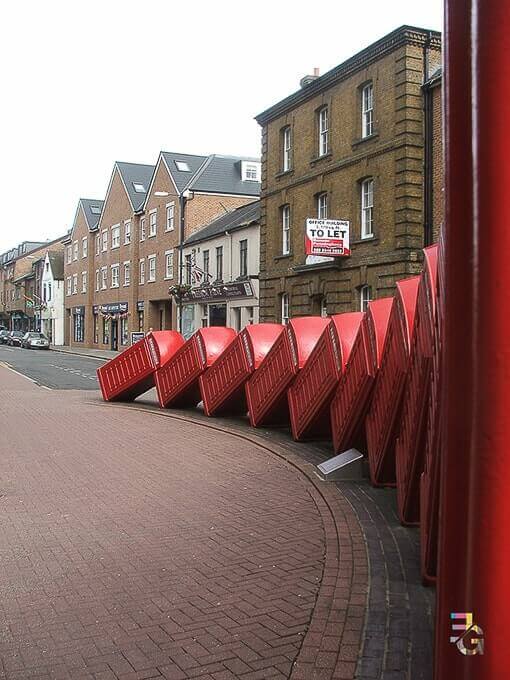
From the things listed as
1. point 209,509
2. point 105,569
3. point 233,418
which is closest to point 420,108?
→ point 233,418

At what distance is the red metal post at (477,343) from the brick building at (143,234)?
1465 inches

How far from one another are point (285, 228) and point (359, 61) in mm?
7769

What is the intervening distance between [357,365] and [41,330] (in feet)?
248

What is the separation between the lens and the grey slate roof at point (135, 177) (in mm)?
53597

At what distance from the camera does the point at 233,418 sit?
46.3 feet

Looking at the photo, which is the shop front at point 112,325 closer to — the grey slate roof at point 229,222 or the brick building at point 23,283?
the grey slate roof at point 229,222

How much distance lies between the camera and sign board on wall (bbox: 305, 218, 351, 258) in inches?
971

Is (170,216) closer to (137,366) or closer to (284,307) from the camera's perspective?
(284,307)

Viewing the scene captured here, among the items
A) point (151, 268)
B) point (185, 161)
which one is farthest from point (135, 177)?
point (151, 268)

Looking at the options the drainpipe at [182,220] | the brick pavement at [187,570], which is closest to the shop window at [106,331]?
the drainpipe at [182,220]

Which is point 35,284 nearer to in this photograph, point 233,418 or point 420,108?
point 420,108

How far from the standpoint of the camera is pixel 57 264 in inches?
2980

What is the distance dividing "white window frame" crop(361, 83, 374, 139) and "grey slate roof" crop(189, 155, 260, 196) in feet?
69.5

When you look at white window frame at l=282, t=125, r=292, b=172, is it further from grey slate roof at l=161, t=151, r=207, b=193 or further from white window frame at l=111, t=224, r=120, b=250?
white window frame at l=111, t=224, r=120, b=250
